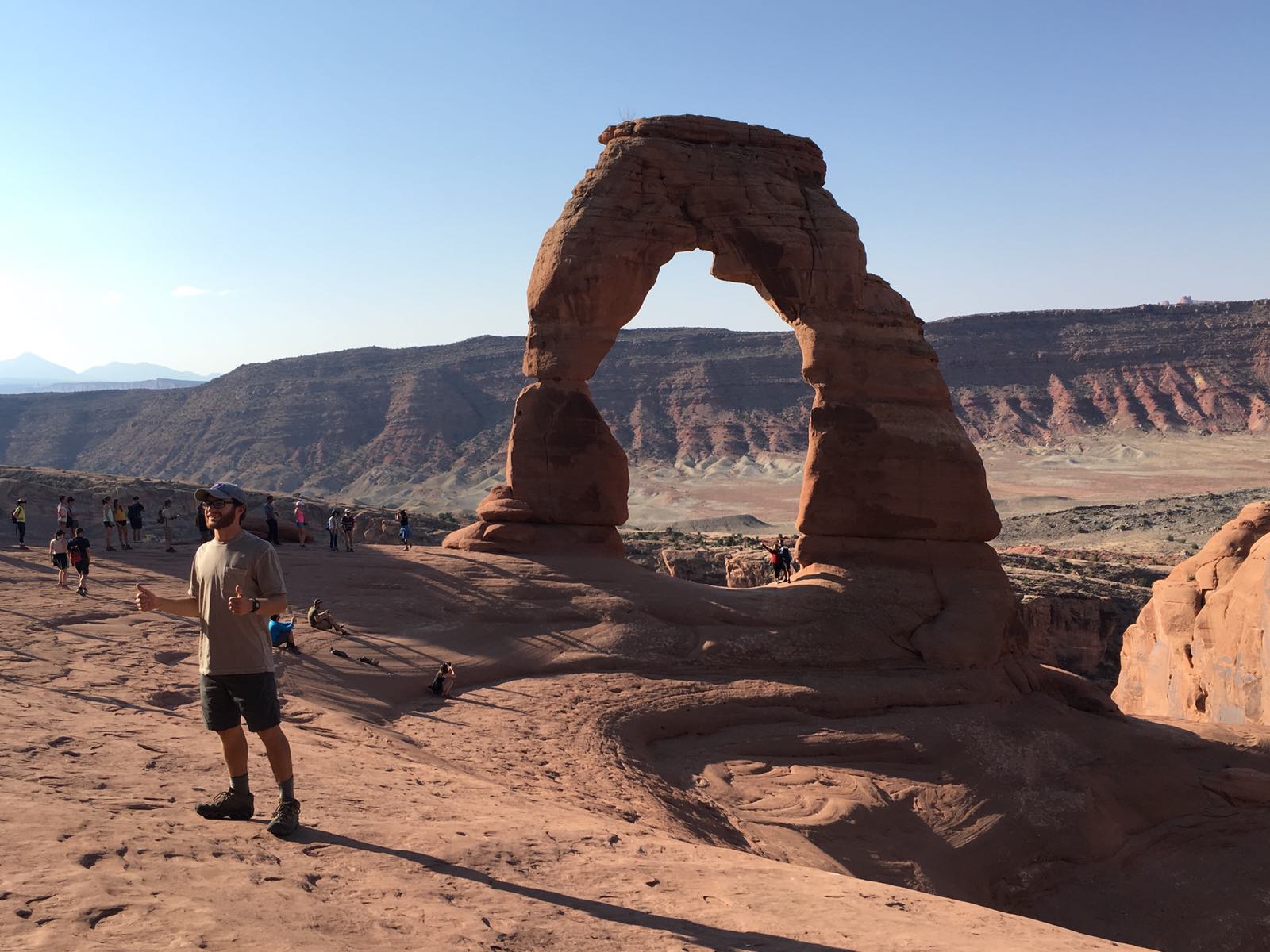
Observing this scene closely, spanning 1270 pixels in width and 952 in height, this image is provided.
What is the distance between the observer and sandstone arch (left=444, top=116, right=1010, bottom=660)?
17656 millimetres

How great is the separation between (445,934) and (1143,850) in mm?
12756

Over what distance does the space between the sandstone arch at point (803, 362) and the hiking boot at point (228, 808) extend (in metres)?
11.6

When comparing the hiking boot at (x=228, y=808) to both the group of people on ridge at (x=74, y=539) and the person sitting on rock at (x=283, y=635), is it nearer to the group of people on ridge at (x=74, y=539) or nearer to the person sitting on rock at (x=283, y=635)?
the person sitting on rock at (x=283, y=635)

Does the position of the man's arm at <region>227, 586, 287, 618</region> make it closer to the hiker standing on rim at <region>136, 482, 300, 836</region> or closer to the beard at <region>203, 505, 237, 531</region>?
the hiker standing on rim at <region>136, 482, 300, 836</region>

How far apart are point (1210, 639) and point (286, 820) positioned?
19378 millimetres

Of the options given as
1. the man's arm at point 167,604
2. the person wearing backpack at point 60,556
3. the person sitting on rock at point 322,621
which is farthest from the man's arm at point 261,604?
the person wearing backpack at point 60,556

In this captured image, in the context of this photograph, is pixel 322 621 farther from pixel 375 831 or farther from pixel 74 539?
pixel 375 831

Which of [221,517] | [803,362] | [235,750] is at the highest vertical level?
[803,362]

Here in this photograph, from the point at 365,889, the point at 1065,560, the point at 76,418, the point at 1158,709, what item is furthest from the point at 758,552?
the point at 76,418

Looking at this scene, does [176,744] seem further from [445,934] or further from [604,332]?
[604,332]

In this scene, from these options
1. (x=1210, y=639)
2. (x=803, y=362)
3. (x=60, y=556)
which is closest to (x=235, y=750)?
(x=60, y=556)

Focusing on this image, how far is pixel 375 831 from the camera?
6.62 metres

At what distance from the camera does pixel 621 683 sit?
14.3 metres

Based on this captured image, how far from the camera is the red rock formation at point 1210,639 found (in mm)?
19016
